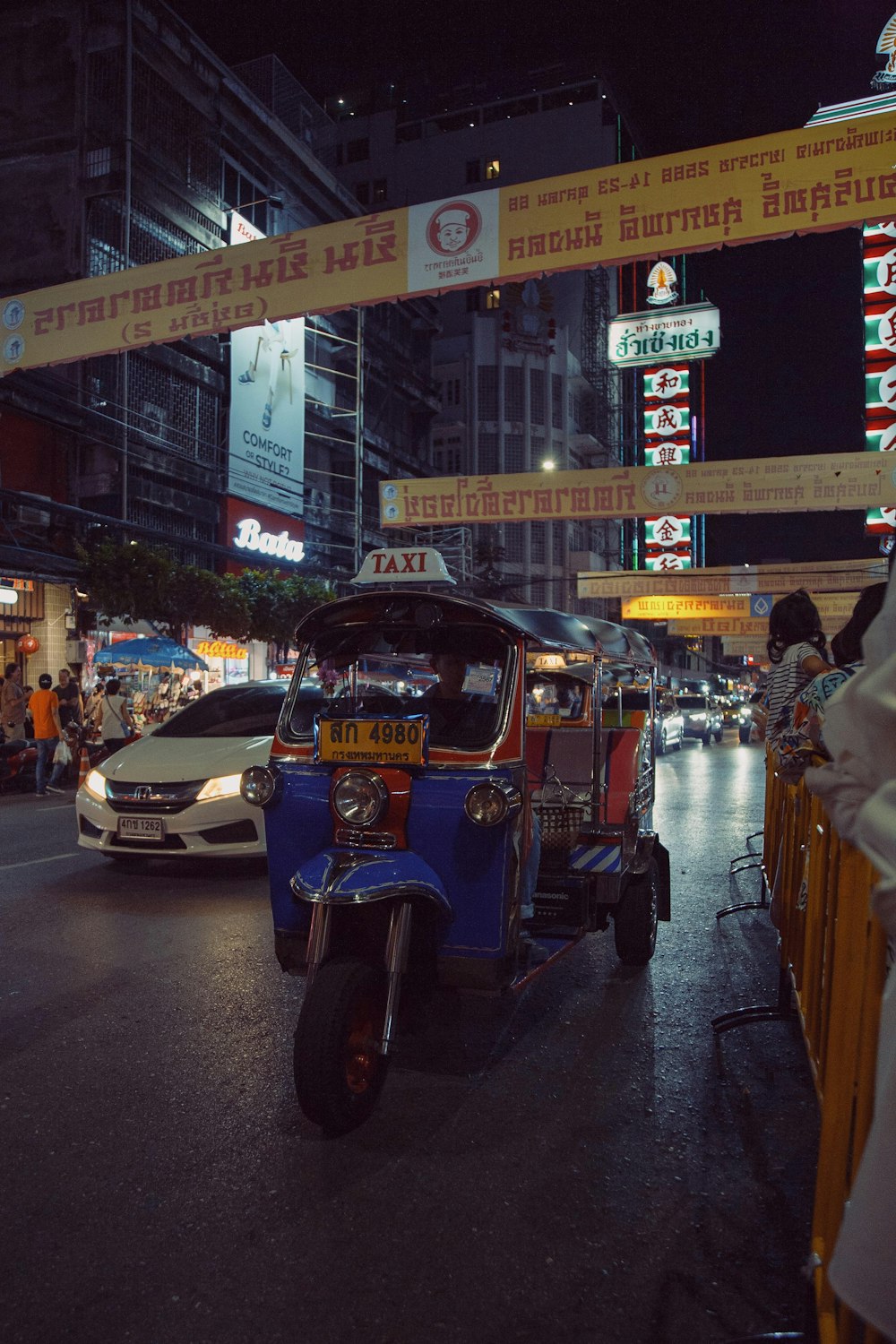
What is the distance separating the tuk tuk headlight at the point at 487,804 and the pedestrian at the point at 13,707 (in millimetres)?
14805

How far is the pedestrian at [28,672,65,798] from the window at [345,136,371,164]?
59.0 m

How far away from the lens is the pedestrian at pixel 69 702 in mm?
17234

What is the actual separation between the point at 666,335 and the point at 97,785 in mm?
21708

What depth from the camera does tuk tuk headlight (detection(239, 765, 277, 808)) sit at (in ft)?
13.7

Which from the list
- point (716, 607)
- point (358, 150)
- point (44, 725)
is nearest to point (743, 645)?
point (716, 607)

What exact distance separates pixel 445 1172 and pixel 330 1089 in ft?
1.56

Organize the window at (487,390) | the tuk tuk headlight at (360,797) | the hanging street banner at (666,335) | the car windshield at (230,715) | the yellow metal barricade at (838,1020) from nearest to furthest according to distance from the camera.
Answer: the yellow metal barricade at (838,1020)
the tuk tuk headlight at (360,797)
the car windshield at (230,715)
the hanging street banner at (666,335)
the window at (487,390)

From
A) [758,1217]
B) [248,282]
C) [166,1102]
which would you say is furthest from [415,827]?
[248,282]

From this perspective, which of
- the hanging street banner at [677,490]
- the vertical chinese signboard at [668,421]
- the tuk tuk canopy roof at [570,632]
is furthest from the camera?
the vertical chinese signboard at [668,421]

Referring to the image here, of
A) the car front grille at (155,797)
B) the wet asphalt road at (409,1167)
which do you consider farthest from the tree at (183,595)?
the wet asphalt road at (409,1167)

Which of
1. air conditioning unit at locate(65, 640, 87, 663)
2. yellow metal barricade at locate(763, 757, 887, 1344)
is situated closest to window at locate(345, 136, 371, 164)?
air conditioning unit at locate(65, 640, 87, 663)

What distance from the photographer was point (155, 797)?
7727mm

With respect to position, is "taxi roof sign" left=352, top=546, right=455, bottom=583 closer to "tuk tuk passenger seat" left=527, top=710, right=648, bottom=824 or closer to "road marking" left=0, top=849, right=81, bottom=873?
"road marking" left=0, top=849, right=81, bottom=873

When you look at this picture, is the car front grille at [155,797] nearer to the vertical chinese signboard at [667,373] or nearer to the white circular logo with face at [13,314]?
the white circular logo with face at [13,314]
